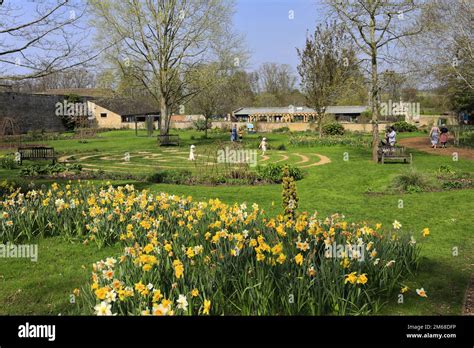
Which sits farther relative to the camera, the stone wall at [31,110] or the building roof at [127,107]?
the building roof at [127,107]

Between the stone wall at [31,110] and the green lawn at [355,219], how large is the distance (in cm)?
3500

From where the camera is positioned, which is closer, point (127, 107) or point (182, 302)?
point (182, 302)

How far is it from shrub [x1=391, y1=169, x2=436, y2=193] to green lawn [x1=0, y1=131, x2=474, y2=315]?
426 millimetres

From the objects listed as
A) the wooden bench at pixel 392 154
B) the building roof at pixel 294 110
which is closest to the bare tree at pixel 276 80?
the building roof at pixel 294 110

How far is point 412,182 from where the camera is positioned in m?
12.6

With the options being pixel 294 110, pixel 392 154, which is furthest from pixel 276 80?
pixel 392 154

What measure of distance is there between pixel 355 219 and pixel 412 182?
4.47 meters

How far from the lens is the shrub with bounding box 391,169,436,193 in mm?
12312

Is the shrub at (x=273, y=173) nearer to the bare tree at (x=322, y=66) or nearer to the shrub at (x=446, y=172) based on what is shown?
the shrub at (x=446, y=172)

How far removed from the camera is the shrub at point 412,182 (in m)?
12.3

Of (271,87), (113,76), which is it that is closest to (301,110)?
(271,87)

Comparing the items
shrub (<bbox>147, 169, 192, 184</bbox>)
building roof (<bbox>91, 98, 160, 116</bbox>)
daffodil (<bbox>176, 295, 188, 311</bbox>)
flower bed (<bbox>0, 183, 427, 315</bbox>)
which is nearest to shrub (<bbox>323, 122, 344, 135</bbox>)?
shrub (<bbox>147, 169, 192, 184</bbox>)

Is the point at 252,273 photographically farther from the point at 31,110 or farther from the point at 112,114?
the point at 112,114
